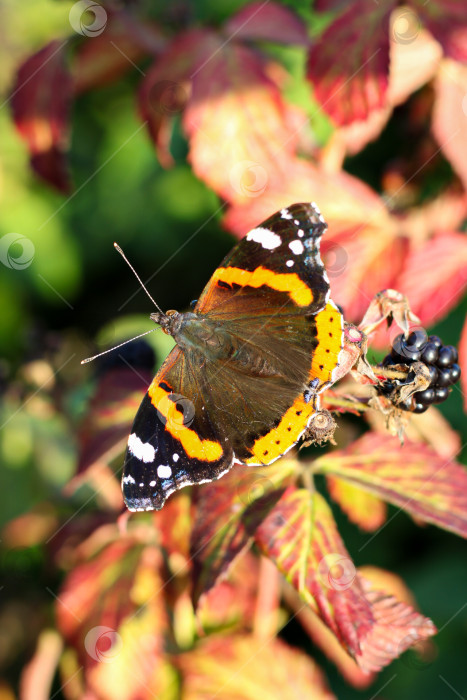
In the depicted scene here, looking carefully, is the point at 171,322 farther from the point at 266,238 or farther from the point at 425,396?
the point at 425,396

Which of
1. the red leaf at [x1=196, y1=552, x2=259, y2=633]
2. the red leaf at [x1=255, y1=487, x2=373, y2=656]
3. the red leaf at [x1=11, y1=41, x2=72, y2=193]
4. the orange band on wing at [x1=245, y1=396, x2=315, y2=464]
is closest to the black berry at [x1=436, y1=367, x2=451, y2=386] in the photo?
the orange band on wing at [x1=245, y1=396, x2=315, y2=464]

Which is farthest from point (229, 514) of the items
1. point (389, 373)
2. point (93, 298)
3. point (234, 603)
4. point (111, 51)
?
point (93, 298)

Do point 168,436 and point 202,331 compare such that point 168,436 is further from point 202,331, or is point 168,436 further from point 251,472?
point 202,331

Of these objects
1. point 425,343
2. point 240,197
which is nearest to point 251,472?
point 425,343

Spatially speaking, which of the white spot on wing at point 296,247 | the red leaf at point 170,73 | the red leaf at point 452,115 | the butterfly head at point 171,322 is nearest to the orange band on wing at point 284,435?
the white spot on wing at point 296,247

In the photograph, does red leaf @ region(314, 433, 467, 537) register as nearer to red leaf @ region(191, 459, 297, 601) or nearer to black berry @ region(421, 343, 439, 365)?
red leaf @ region(191, 459, 297, 601)

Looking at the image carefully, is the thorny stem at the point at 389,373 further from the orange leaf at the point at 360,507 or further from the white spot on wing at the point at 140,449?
the orange leaf at the point at 360,507
